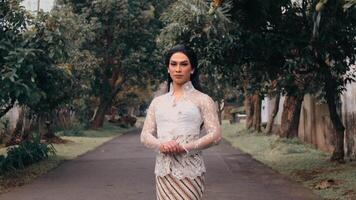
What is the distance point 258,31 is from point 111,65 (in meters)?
22.6

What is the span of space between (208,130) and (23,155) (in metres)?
10.5

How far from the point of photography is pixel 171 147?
3.93m

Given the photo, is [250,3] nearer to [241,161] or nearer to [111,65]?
[241,161]

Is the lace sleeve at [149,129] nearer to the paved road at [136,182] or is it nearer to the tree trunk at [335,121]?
the paved road at [136,182]

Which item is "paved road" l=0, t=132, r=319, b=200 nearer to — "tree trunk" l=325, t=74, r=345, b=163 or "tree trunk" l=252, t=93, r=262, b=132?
"tree trunk" l=325, t=74, r=345, b=163

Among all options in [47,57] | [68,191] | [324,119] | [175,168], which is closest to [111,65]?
[324,119]

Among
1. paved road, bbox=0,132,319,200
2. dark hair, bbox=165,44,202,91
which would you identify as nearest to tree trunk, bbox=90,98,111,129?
paved road, bbox=0,132,319,200

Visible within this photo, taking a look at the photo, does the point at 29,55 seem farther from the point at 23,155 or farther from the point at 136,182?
the point at 23,155

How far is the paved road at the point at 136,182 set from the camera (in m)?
9.48

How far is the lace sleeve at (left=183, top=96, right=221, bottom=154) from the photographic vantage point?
4.04 m

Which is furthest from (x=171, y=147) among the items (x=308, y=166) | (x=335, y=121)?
(x=335, y=121)

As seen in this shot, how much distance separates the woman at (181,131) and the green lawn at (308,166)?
5.29 metres

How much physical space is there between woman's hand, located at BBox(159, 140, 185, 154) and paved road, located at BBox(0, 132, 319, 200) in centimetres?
538

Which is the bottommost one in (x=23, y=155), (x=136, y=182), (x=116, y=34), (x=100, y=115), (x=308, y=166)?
(x=136, y=182)
